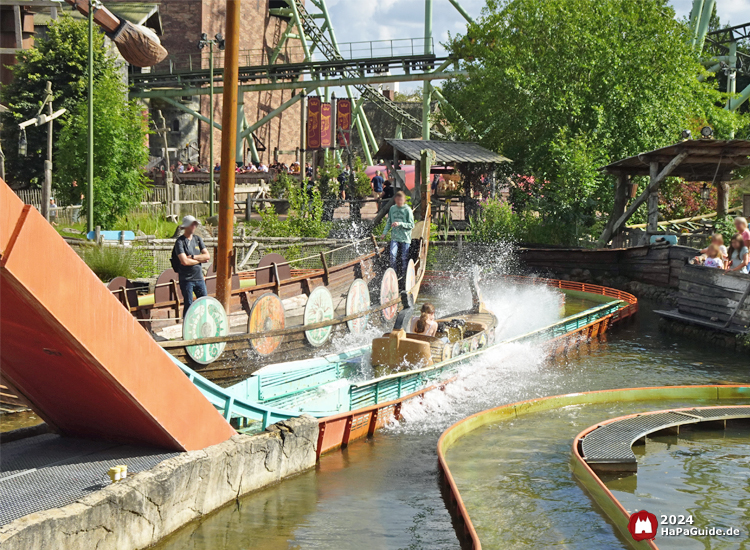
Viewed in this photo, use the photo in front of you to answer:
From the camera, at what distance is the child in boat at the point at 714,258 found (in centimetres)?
1645

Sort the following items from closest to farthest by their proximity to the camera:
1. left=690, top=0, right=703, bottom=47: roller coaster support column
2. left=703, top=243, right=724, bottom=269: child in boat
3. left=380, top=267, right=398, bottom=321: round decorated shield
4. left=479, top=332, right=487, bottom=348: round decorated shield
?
1. left=479, top=332, right=487, bottom=348: round decorated shield
2. left=380, top=267, right=398, bottom=321: round decorated shield
3. left=703, top=243, right=724, bottom=269: child in boat
4. left=690, top=0, right=703, bottom=47: roller coaster support column

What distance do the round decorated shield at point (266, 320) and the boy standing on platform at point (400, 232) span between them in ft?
14.4

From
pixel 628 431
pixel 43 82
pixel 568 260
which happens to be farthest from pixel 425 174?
pixel 43 82

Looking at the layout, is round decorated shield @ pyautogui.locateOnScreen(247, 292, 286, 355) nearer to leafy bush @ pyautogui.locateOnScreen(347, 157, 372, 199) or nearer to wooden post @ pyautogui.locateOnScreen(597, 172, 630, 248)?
wooden post @ pyautogui.locateOnScreen(597, 172, 630, 248)

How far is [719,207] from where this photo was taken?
2300cm

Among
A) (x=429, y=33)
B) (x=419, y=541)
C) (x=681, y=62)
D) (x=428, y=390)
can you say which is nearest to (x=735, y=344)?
(x=428, y=390)

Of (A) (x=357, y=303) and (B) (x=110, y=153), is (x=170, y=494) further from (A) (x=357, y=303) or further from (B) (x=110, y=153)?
(B) (x=110, y=153)

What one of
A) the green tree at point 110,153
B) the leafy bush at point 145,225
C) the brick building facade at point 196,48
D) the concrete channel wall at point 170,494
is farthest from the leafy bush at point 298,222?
the brick building facade at point 196,48

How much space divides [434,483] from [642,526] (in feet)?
7.81

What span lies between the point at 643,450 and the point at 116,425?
20.3ft

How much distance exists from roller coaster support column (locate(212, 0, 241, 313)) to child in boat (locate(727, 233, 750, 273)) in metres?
9.55

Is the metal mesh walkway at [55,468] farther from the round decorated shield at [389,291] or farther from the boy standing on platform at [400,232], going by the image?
the boy standing on platform at [400,232]

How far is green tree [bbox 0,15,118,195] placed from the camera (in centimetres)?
3005

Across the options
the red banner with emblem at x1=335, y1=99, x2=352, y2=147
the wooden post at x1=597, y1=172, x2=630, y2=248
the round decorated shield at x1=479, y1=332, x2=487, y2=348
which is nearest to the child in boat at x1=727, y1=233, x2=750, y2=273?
the round decorated shield at x1=479, y1=332, x2=487, y2=348
